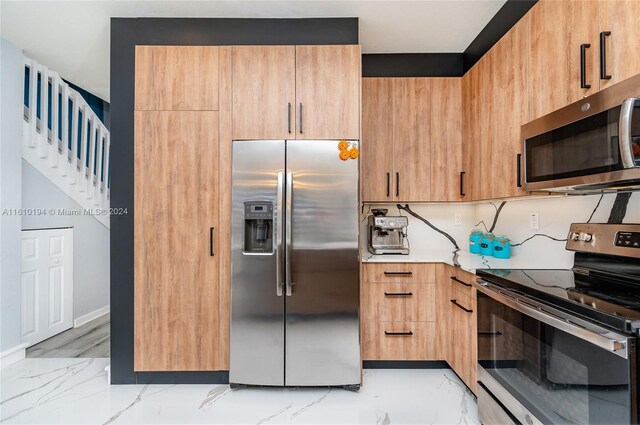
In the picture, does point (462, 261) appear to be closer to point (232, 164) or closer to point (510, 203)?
point (510, 203)

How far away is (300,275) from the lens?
7.46ft

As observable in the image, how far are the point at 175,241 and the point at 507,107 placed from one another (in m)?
2.44

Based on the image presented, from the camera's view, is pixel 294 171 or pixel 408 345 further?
pixel 408 345

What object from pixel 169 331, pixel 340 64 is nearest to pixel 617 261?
pixel 340 64

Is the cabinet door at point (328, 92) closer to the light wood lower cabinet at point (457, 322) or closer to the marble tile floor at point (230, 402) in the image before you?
the light wood lower cabinet at point (457, 322)

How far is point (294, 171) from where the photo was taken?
2266mm

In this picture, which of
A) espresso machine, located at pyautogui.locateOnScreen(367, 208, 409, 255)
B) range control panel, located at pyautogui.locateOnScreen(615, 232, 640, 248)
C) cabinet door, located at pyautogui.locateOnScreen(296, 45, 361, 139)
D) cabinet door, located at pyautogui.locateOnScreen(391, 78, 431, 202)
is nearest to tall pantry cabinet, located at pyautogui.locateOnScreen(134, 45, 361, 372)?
cabinet door, located at pyautogui.locateOnScreen(296, 45, 361, 139)

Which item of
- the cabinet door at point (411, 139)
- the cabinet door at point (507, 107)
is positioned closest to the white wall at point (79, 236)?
the cabinet door at point (411, 139)

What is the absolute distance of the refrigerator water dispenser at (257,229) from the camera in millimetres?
2258

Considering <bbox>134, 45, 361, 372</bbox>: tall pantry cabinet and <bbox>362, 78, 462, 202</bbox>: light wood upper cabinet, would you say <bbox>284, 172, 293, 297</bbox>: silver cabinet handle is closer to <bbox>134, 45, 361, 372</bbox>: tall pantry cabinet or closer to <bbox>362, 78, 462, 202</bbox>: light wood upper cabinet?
<bbox>134, 45, 361, 372</bbox>: tall pantry cabinet

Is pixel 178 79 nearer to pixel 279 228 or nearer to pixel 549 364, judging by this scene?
pixel 279 228

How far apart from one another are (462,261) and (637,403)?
4.74ft

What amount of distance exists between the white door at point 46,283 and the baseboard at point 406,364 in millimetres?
3158

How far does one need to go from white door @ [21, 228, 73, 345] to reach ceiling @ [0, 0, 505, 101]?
1748 millimetres
